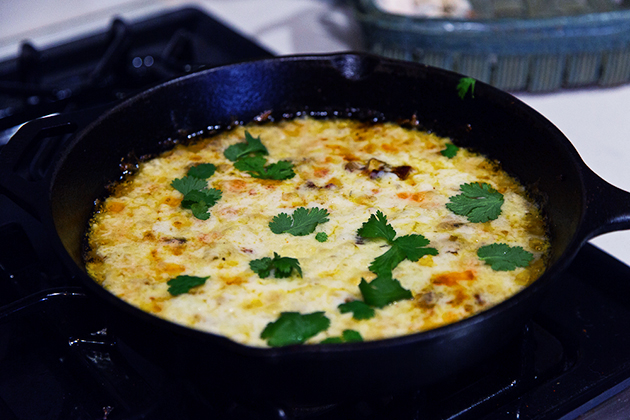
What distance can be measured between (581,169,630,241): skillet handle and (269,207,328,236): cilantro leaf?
2.13 feet

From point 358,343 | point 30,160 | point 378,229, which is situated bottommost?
point 30,160

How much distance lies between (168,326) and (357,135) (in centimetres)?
114

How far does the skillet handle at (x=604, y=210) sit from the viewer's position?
1.22 metres

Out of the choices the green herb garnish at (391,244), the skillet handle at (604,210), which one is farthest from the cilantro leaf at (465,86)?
the skillet handle at (604,210)

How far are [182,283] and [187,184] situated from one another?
463 millimetres

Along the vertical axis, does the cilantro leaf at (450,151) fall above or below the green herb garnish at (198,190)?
above

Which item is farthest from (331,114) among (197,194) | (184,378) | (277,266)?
(184,378)

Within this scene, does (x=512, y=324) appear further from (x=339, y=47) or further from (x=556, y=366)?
(x=339, y=47)

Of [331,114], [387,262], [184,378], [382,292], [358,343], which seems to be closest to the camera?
[358,343]

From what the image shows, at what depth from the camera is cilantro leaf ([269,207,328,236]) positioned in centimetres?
161

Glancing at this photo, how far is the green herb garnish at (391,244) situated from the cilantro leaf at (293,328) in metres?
0.22

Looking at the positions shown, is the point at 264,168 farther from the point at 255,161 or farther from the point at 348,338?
the point at 348,338

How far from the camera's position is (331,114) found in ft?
6.95

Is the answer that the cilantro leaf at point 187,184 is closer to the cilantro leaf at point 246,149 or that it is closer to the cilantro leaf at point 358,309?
the cilantro leaf at point 246,149
